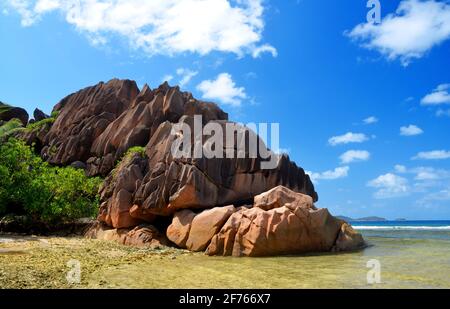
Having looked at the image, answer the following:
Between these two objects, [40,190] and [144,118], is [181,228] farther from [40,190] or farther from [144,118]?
[144,118]

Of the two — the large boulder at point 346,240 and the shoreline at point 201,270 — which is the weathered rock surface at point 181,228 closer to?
the shoreline at point 201,270

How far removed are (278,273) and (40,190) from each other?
23244 mm

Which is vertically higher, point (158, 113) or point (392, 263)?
point (158, 113)

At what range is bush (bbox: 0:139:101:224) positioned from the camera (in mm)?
30438

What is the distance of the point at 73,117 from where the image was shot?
160 feet

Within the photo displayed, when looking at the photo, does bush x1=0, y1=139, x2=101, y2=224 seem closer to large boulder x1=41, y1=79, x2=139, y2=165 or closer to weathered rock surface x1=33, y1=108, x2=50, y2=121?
large boulder x1=41, y1=79, x2=139, y2=165

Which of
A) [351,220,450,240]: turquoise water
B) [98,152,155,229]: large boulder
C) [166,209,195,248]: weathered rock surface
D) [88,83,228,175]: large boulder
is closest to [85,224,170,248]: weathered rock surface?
[98,152,155,229]: large boulder

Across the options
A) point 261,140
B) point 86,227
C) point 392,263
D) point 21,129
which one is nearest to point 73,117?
point 21,129

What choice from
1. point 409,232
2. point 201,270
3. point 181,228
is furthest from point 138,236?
point 409,232

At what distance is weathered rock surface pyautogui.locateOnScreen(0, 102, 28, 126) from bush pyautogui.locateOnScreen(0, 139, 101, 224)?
3226 centimetres
